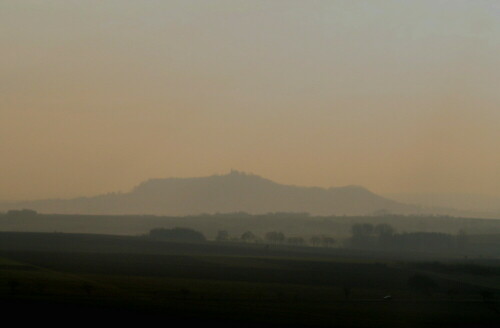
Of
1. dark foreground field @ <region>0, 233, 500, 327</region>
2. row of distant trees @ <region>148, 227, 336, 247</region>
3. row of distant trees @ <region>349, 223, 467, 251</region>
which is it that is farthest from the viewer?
row of distant trees @ <region>349, 223, 467, 251</region>

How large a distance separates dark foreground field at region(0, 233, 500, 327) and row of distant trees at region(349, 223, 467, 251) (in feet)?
195

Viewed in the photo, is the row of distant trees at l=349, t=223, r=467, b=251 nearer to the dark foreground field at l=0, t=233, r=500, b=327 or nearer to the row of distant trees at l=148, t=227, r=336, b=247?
the row of distant trees at l=148, t=227, r=336, b=247

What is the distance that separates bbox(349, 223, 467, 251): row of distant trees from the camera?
169 metres

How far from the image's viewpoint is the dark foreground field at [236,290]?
51531 mm

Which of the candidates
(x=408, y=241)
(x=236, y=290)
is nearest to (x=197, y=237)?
(x=408, y=241)

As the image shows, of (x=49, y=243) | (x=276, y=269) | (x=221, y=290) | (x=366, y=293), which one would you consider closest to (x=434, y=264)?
(x=276, y=269)

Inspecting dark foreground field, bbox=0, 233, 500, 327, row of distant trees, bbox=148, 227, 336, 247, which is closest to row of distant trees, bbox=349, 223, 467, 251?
row of distant trees, bbox=148, 227, 336, 247

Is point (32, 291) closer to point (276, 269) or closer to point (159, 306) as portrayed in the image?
point (159, 306)

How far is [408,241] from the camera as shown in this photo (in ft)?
567

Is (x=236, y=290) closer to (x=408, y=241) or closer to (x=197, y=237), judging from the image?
(x=197, y=237)

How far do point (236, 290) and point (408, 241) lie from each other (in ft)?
360

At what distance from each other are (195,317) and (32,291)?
49.3ft

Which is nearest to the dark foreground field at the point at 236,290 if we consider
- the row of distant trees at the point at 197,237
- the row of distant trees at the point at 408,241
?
the row of distant trees at the point at 197,237

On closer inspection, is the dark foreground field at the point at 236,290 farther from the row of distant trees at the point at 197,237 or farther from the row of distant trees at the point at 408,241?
the row of distant trees at the point at 408,241
